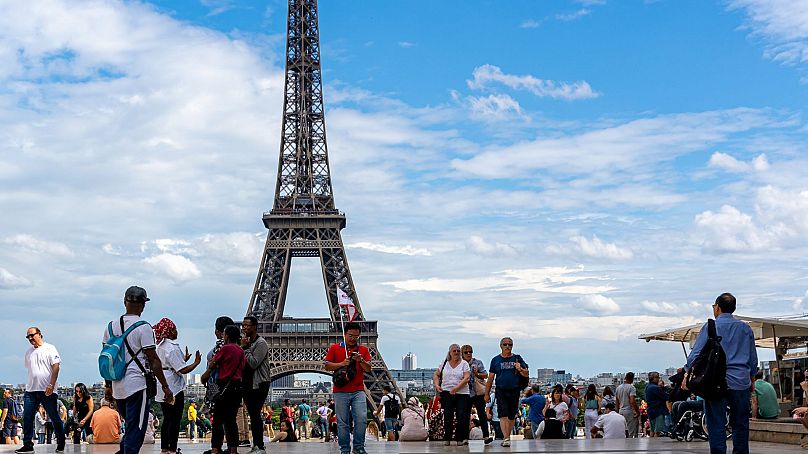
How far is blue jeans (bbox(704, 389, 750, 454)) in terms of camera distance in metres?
10.6

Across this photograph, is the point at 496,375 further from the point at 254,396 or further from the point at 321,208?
the point at 321,208

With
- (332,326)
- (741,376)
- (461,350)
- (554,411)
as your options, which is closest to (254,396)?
(461,350)

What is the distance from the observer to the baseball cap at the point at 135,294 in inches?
417

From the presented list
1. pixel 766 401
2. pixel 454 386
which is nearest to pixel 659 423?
pixel 766 401

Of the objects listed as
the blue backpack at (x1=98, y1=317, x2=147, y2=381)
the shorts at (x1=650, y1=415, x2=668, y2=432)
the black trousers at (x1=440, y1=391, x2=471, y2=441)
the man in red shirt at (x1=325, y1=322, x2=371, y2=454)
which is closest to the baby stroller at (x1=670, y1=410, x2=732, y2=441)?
the shorts at (x1=650, y1=415, x2=668, y2=432)

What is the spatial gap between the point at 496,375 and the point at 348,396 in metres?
3.72

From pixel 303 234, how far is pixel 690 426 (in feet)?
170

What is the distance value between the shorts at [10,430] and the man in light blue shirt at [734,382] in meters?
16.9

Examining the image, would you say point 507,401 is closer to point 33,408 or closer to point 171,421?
point 171,421

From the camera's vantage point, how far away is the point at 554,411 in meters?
19.0

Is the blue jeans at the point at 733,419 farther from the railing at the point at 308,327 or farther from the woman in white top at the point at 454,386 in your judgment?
the railing at the point at 308,327

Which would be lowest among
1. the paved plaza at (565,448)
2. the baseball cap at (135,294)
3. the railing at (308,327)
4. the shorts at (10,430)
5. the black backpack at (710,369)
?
the paved plaza at (565,448)

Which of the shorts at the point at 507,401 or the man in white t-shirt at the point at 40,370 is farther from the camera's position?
the shorts at the point at 507,401

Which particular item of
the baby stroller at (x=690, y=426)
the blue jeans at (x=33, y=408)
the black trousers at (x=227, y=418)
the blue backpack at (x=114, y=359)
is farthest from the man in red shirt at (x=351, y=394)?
the baby stroller at (x=690, y=426)
